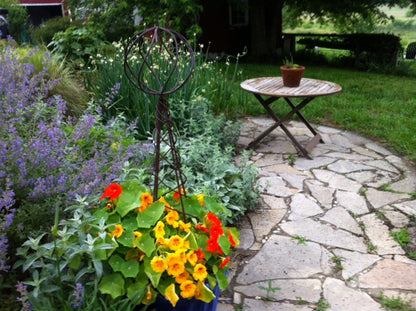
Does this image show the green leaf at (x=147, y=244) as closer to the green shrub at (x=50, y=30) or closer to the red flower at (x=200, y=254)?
the red flower at (x=200, y=254)

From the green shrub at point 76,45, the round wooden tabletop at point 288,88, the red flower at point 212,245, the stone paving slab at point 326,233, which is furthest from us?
the green shrub at point 76,45

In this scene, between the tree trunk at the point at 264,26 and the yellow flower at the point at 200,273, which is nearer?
the yellow flower at the point at 200,273

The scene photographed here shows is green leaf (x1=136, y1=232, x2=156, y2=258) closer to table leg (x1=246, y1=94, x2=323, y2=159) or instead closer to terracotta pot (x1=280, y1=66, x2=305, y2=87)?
table leg (x1=246, y1=94, x2=323, y2=159)

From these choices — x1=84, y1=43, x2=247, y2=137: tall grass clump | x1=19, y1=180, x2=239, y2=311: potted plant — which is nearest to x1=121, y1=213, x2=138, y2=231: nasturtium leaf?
x1=19, y1=180, x2=239, y2=311: potted plant

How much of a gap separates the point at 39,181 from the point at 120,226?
45 cm

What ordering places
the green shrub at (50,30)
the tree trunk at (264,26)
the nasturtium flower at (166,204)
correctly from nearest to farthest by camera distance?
the nasturtium flower at (166,204), the tree trunk at (264,26), the green shrub at (50,30)

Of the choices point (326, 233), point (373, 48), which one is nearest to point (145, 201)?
point (326, 233)

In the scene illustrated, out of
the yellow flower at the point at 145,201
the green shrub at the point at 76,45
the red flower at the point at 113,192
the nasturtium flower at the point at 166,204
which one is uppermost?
the green shrub at the point at 76,45

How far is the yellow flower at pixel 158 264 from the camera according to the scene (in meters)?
2.01

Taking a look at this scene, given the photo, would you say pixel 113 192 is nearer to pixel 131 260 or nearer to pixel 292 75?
pixel 131 260

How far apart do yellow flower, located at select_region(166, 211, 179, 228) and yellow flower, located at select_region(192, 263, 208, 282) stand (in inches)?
9.5

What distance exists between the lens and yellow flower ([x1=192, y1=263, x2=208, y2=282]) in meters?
2.04

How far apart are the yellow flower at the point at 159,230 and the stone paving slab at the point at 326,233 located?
0.72 metres

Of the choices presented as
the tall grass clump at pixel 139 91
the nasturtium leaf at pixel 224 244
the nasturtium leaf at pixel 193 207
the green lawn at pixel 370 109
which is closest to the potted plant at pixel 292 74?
the tall grass clump at pixel 139 91
